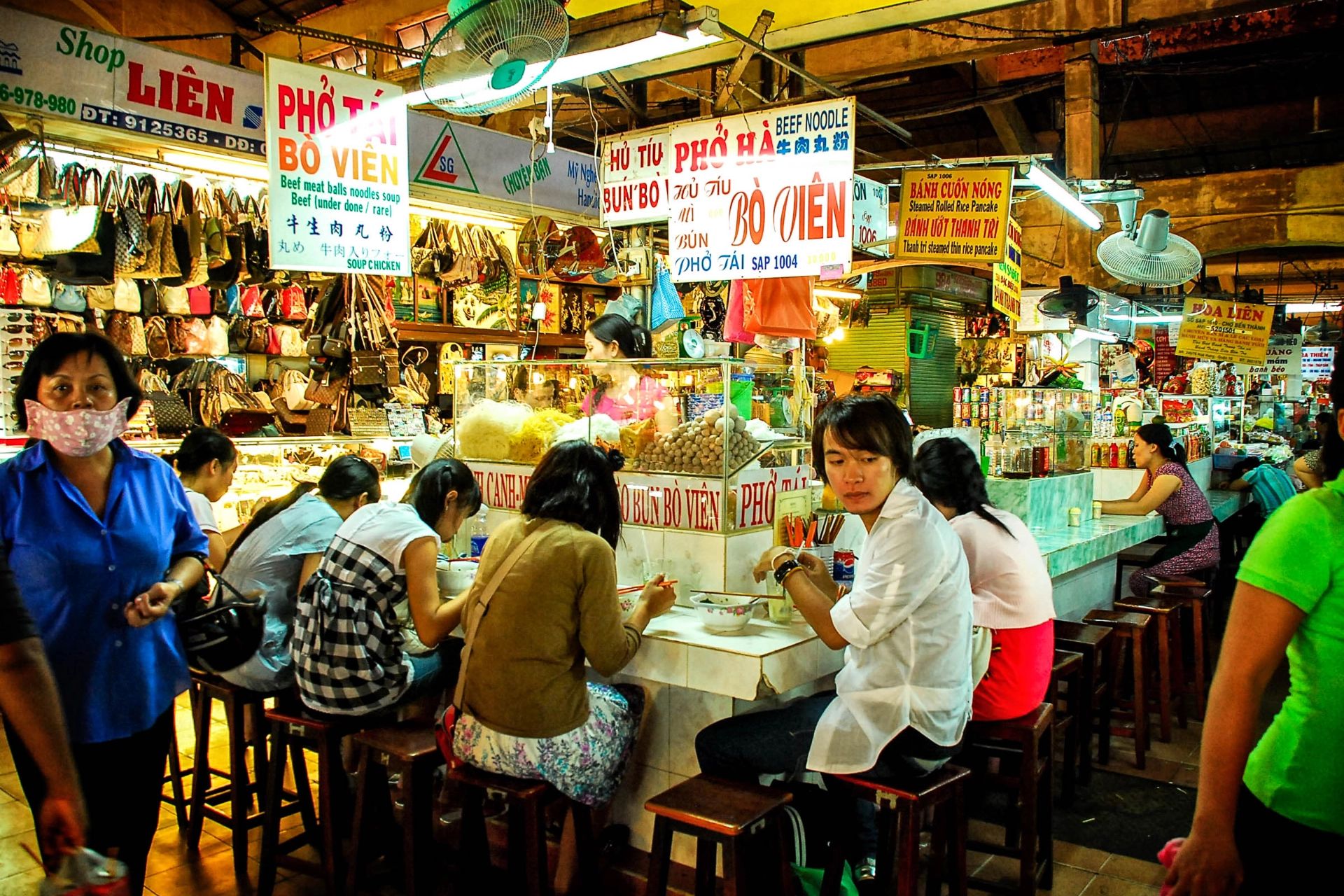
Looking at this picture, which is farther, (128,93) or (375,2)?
(375,2)

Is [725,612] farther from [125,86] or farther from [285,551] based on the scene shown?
[125,86]

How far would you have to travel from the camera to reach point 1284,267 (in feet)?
59.3

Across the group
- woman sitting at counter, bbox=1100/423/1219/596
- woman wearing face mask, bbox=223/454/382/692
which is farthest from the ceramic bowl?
woman sitting at counter, bbox=1100/423/1219/596

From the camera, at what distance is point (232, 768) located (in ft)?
11.9

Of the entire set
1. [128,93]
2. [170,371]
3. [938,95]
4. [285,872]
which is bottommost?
[285,872]

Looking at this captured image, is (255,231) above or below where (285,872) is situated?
above

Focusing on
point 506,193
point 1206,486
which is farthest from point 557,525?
point 1206,486

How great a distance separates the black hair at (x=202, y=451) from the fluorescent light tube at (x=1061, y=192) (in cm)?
541

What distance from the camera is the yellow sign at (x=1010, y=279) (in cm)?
788

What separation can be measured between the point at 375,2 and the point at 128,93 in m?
5.52

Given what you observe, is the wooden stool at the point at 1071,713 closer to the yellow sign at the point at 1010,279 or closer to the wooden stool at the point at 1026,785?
the wooden stool at the point at 1026,785

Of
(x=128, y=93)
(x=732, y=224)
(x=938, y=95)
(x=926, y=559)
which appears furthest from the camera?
(x=938, y=95)

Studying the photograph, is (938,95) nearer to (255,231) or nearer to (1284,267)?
(255,231)

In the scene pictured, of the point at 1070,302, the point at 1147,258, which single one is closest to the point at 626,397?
the point at 1147,258
